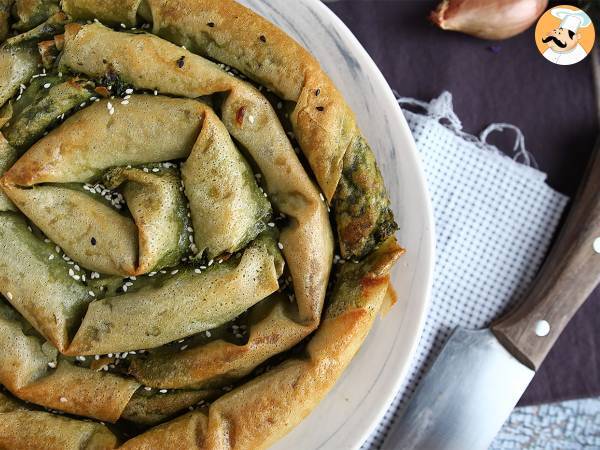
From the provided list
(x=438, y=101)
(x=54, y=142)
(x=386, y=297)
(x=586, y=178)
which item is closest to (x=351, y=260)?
(x=386, y=297)

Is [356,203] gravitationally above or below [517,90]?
below

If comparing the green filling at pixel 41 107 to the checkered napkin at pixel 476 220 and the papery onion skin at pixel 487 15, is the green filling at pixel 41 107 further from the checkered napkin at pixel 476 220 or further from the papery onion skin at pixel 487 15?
the papery onion skin at pixel 487 15

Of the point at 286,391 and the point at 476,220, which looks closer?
the point at 286,391

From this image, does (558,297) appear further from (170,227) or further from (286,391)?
(170,227)

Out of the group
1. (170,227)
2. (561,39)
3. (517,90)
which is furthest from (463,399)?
(561,39)

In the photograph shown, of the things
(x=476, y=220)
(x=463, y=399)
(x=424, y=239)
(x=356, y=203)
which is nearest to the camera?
(x=356, y=203)

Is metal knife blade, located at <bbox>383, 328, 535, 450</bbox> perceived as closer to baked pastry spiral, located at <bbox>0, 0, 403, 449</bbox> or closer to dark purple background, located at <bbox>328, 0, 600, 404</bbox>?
dark purple background, located at <bbox>328, 0, 600, 404</bbox>

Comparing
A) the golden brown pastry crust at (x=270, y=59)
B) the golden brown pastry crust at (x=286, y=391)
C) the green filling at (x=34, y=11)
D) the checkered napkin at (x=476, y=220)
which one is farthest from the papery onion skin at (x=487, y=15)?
the green filling at (x=34, y=11)

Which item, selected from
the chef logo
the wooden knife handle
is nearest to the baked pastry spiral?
the wooden knife handle
